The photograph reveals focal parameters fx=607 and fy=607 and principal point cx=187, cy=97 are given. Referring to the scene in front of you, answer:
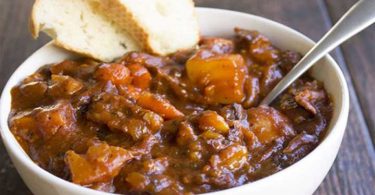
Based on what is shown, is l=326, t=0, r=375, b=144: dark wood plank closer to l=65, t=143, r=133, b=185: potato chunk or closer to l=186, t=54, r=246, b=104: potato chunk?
l=186, t=54, r=246, b=104: potato chunk

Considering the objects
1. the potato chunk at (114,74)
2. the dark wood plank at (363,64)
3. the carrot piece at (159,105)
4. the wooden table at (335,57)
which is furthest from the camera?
the dark wood plank at (363,64)

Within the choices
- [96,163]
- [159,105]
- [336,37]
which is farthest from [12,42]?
[336,37]

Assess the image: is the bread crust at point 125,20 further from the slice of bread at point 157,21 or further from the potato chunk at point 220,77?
the potato chunk at point 220,77

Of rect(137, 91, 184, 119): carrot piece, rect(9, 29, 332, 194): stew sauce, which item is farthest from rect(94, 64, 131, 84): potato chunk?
rect(137, 91, 184, 119): carrot piece

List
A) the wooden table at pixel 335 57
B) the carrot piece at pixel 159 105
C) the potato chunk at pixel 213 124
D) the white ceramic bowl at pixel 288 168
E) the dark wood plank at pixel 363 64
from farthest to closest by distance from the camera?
1. the dark wood plank at pixel 363 64
2. the wooden table at pixel 335 57
3. the carrot piece at pixel 159 105
4. the potato chunk at pixel 213 124
5. the white ceramic bowl at pixel 288 168

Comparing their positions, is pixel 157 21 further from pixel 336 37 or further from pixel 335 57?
pixel 335 57

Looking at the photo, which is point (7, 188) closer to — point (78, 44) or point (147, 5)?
point (78, 44)

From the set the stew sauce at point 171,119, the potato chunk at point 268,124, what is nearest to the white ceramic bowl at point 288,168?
the stew sauce at point 171,119

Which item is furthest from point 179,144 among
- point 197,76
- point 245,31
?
point 245,31
